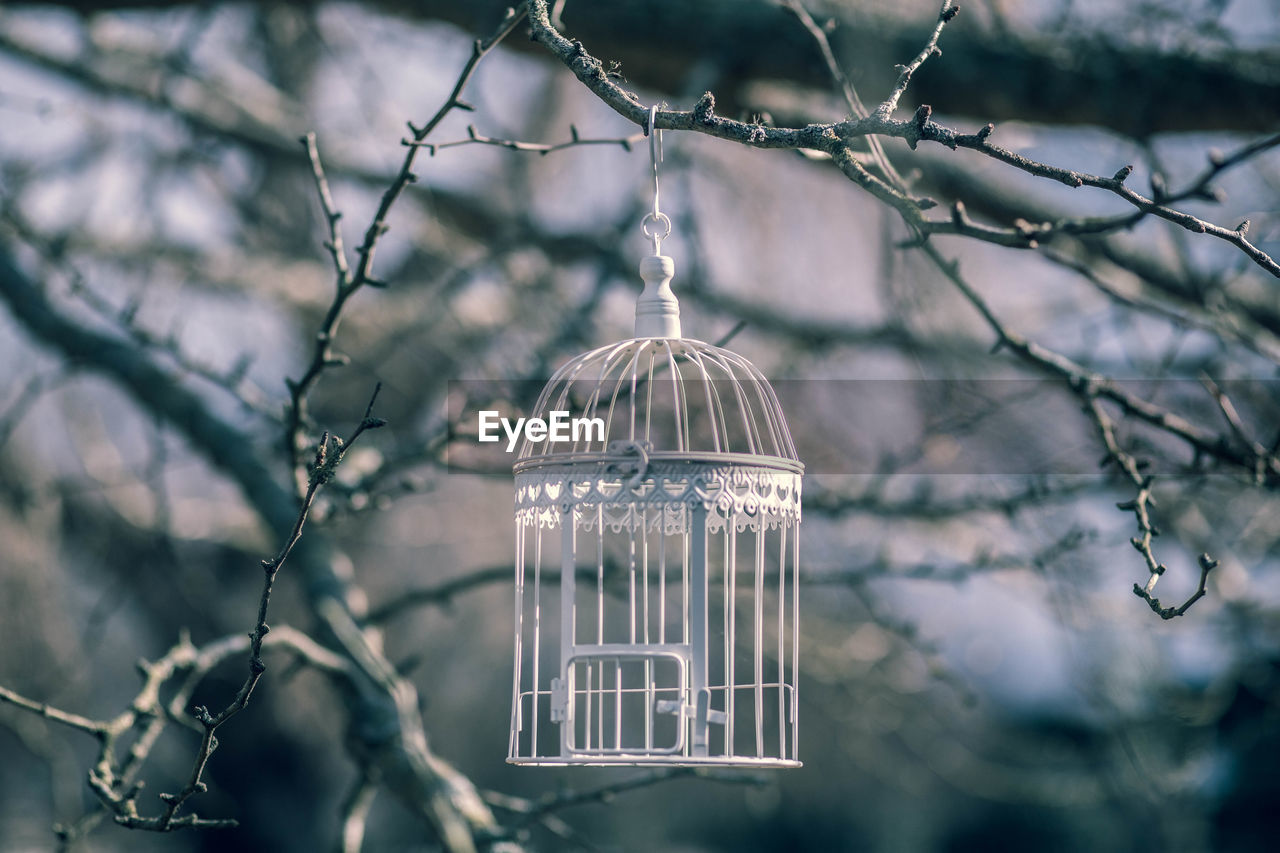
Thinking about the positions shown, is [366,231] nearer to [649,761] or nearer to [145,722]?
[145,722]

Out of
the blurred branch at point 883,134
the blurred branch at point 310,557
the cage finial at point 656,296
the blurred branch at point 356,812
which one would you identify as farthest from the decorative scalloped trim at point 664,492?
the blurred branch at point 356,812

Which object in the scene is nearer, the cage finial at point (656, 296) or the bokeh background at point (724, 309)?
the cage finial at point (656, 296)

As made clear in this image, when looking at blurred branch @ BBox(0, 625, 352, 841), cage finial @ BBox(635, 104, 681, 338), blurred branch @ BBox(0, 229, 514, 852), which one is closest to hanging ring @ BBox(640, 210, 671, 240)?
cage finial @ BBox(635, 104, 681, 338)

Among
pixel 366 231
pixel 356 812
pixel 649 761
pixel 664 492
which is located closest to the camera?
pixel 649 761

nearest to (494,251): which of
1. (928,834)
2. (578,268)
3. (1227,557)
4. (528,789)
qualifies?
(578,268)

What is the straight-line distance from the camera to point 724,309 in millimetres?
4121

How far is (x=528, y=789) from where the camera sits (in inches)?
352

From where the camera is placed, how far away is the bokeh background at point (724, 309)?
3.22 metres

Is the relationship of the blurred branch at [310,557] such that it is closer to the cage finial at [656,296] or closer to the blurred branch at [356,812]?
the blurred branch at [356,812]

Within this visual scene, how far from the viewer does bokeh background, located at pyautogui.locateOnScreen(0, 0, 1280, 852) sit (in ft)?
10.6

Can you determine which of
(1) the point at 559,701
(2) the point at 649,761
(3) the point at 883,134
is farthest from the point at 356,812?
(3) the point at 883,134

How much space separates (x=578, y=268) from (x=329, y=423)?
1.41 m

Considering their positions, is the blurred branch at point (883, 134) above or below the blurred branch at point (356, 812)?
above

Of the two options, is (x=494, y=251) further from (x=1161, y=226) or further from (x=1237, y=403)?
(x=1237, y=403)
